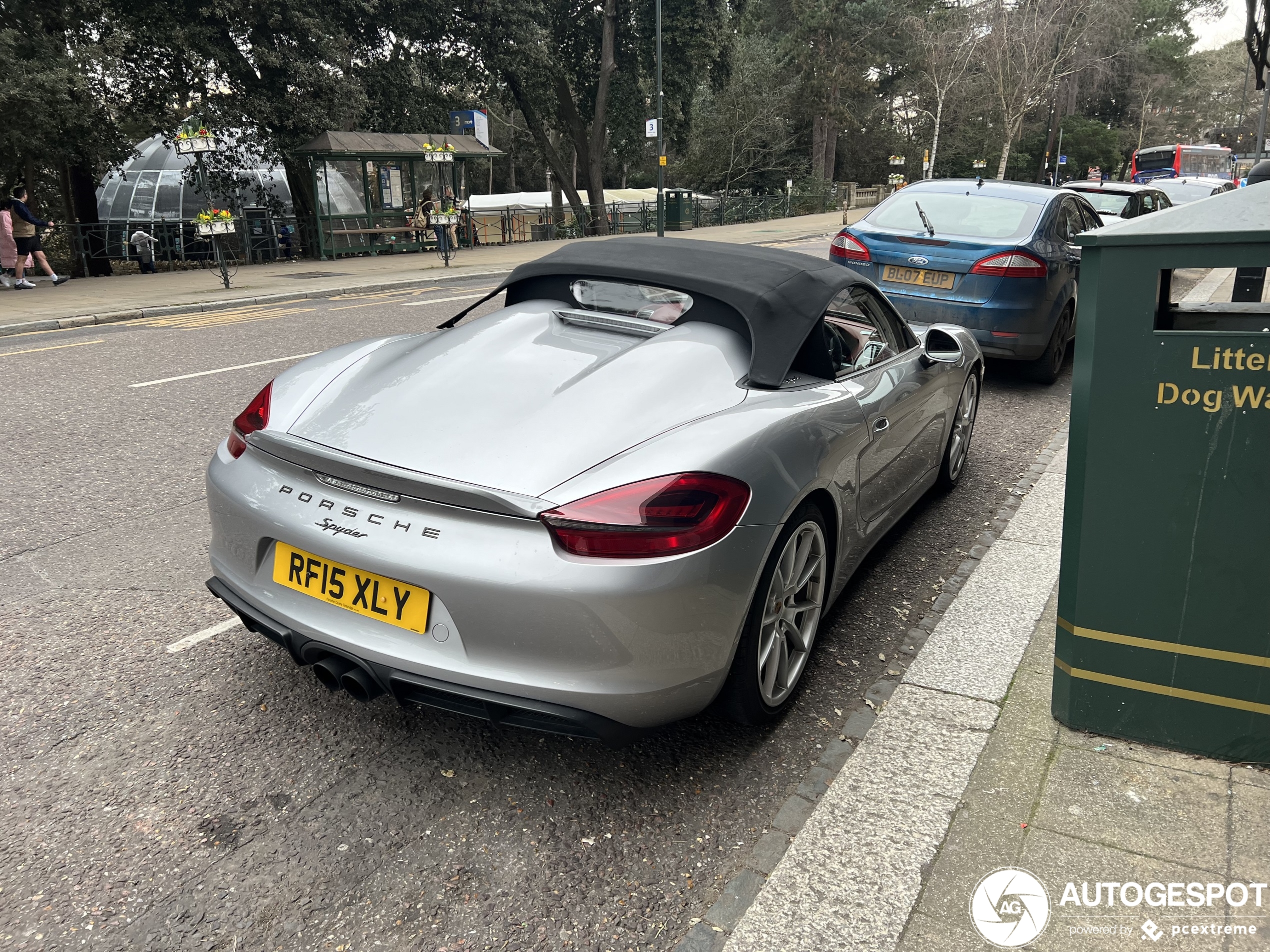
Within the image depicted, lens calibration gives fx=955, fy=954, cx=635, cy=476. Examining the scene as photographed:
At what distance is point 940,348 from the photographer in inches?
169

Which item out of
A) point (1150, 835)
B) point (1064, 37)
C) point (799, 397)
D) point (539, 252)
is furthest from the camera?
point (1064, 37)

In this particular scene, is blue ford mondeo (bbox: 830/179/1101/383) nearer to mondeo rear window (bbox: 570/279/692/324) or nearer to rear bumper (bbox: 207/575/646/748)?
mondeo rear window (bbox: 570/279/692/324)

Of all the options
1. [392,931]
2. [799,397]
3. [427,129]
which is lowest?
[392,931]

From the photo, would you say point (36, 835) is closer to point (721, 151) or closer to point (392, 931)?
point (392, 931)

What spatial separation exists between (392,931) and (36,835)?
105cm

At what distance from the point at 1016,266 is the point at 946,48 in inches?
1985

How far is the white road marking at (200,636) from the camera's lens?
3475mm

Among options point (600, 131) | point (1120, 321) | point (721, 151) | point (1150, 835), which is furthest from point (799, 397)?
point (721, 151)

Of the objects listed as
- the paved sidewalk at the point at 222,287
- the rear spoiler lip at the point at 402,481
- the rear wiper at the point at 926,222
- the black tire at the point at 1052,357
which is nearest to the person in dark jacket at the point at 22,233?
the paved sidewalk at the point at 222,287

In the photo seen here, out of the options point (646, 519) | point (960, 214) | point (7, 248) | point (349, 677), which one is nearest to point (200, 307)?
point (7, 248)

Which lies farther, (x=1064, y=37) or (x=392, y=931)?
(x=1064, y=37)

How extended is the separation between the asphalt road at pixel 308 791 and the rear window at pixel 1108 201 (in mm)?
10947

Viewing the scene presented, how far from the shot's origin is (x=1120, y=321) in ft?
8.04

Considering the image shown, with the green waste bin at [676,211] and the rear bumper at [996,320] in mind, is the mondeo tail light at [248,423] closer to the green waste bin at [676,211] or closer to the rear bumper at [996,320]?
the rear bumper at [996,320]
